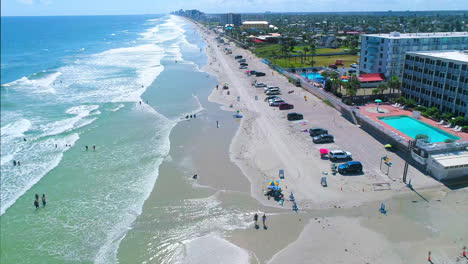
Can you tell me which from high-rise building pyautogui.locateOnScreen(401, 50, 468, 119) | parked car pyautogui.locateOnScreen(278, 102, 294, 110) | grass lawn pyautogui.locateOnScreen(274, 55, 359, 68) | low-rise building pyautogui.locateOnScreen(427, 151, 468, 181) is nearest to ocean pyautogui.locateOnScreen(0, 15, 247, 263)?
parked car pyautogui.locateOnScreen(278, 102, 294, 110)

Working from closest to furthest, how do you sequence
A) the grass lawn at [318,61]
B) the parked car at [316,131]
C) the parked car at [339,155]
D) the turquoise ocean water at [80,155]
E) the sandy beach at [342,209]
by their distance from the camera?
the sandy beach at [342,209] → the turquoise ocean water at [80,155] → the parked car at [339,155] → the parked car at [316,131] → the grass lawn at [318,61]

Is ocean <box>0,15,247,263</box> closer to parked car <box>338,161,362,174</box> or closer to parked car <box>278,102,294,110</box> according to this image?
parked car <box>278,102,294,110</box>

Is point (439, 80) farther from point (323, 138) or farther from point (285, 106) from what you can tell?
point (285, 106)

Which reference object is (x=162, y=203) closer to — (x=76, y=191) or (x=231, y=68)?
(x=76, y=191)

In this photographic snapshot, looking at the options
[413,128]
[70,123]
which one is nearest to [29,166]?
[70,123]

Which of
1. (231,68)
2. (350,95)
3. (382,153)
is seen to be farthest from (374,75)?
(231,68)

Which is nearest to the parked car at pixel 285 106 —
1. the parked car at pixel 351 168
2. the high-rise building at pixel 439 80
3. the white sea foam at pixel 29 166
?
the high-rise building at pixel 439 80

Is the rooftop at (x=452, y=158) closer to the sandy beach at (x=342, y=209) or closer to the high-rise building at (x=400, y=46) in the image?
the sandy beach at (x=342, y=209)
